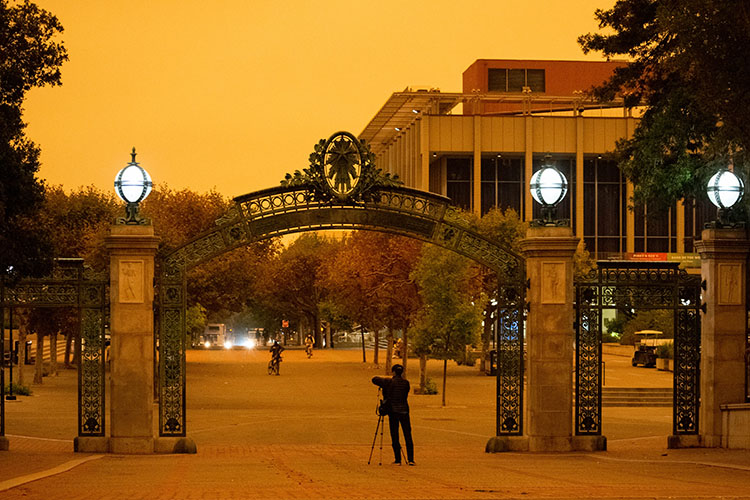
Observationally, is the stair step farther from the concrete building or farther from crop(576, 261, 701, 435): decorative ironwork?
the concrete building

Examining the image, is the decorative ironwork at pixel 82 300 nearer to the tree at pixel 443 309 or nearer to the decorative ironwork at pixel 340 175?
the decorative ironwork at pixel 340 175

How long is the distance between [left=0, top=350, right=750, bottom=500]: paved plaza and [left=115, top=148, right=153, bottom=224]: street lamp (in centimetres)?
383

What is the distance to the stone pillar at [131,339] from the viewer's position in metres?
18.9

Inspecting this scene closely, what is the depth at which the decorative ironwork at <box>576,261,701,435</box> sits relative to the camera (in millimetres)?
19703

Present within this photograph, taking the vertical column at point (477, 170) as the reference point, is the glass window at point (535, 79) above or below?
above

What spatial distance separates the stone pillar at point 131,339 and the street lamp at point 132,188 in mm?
221

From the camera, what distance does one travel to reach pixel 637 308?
786 inches

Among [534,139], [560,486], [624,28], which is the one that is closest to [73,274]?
[560,486]

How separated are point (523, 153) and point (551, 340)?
6066 cm

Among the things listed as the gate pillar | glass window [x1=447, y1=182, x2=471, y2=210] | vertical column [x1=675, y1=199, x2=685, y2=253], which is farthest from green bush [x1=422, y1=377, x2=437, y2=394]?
vertical column [x1=675, y1=199, x2=685, y2=253]

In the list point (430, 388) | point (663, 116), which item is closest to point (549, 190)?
point (663, 116)

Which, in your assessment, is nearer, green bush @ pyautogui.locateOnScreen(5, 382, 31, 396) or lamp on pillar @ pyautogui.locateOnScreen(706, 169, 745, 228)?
lamp on pillar @ pyautogui.locateOnScreen(706, 169, 745, 228)

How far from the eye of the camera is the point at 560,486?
13539 millimetres

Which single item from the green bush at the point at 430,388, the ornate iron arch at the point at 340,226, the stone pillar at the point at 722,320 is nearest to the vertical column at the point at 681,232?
the green bush at the point at 430,388
